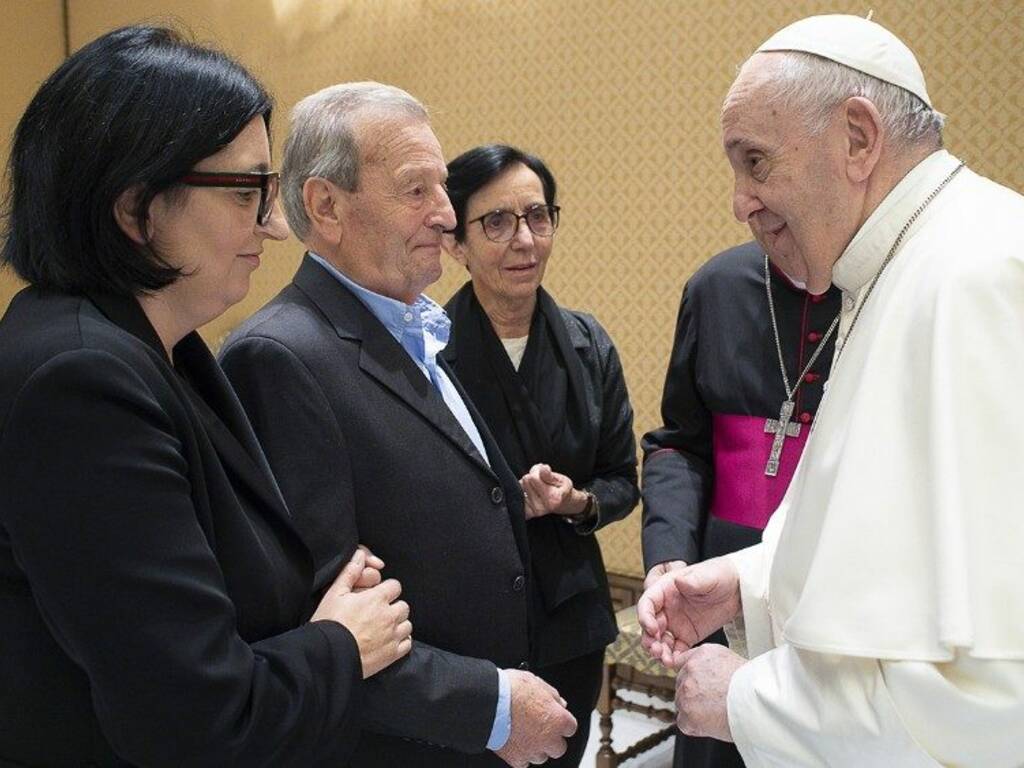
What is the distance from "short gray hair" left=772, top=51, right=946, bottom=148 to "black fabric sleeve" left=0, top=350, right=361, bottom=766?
3.22 ft

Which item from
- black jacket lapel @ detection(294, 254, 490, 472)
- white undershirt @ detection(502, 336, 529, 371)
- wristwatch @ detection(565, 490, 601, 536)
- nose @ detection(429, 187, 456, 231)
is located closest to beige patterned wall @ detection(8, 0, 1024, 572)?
white undershirt @ detection(502, 336, 529, 371)

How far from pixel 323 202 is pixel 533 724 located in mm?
1063

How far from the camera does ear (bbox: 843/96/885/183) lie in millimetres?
1566

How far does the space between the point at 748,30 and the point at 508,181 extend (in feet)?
6.82

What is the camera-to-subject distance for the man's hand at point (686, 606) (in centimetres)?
194

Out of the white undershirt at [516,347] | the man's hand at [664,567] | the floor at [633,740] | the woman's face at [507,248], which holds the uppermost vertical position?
the woman's face at [507,248]

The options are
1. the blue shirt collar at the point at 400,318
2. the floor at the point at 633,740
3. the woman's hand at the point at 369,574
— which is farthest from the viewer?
the floor at the point at 633,740

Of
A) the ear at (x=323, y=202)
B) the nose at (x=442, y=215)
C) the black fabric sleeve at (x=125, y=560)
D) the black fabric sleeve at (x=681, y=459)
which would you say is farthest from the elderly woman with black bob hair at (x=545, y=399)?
the black fabric sleeve at (x=125, y=560)

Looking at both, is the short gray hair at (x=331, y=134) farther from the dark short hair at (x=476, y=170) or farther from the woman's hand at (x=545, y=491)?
the dark short hair at (x=476, y=170)

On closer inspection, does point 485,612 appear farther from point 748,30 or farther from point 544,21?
point 544,21

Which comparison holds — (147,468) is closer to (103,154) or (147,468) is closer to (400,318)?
(103,154)

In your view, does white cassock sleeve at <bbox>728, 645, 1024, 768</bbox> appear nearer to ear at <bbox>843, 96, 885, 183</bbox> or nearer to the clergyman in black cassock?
ear at <bbox>843, 96, 885, 183</bbox>

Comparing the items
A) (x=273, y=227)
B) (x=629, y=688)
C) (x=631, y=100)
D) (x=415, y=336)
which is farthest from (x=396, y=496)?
(x=631, y=100)

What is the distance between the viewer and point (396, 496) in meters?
1.90
